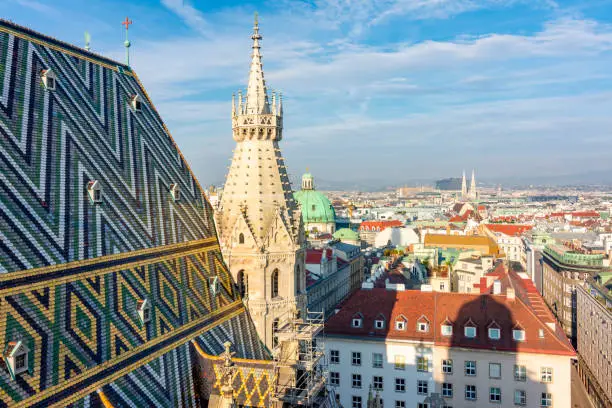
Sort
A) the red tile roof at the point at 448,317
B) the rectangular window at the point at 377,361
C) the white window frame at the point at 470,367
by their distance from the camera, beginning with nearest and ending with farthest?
the red tile roof at the point at 448,317 < the white window frame at the point at 470,367 < the rectangular window at the point at 377,361

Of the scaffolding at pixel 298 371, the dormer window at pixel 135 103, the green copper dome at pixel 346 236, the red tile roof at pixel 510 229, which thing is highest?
the dormer window at pixel 135 103

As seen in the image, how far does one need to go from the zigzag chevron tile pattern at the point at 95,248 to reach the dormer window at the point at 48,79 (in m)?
0.15

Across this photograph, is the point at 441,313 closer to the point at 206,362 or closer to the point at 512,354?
the point at 512,354

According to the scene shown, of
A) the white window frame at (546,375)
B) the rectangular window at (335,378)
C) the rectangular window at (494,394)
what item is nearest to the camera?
the white window frame at (546,375)

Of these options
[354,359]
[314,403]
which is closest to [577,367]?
[354,359]

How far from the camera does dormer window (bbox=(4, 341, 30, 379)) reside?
1534cm

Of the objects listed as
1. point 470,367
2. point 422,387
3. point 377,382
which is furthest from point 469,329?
point 377,382

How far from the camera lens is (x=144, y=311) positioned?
69.4 ft

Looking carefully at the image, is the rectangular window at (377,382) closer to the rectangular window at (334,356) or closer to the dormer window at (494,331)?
the rectangular window at (334,356)

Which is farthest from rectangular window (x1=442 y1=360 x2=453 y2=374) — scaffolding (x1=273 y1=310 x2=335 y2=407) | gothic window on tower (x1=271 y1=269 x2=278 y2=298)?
gothic window on tower (x1=271 y1=269 x2=278 y2=298)

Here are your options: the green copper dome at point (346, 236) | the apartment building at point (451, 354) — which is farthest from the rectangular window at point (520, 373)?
the green copper dome at point (346, 236)

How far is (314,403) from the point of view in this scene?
24.0 m

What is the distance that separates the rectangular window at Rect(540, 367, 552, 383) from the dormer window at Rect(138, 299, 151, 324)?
29.9 metres

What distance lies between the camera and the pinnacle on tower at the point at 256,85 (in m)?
30.9
